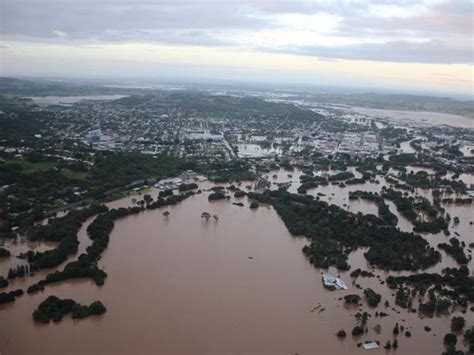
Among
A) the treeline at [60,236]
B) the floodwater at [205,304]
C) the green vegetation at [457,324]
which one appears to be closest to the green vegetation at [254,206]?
A: the floodwater at [205,304]

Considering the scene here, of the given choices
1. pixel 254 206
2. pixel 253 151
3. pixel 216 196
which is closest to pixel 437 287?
pixel 254 206

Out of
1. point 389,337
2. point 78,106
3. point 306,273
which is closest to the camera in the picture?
point 389,337

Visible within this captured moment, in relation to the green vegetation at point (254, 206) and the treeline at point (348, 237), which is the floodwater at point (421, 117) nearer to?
the treeline at point (348, 237)

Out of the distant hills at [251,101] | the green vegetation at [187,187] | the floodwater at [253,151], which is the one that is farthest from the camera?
the distant hills at [251,101]

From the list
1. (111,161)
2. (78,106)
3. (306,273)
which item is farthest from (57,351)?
(78,106)

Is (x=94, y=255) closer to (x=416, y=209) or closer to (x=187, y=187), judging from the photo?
(x=187, y=187)

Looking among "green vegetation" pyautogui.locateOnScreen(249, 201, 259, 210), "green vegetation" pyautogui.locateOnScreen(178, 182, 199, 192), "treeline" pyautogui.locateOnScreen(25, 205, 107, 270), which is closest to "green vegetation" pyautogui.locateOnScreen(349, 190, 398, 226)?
"green vegetation" pyautogui.locateOnScreen(249, 201, 259, 210)

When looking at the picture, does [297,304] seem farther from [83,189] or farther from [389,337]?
[83,189]
